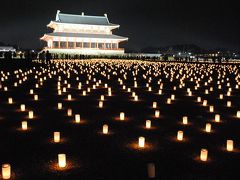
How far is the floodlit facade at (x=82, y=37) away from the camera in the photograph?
55.6m

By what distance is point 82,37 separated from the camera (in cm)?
5659

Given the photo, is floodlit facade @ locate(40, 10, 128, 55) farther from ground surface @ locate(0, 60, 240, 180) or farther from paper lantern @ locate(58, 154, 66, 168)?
paper lantern @ locate(58, 154, 66, 168)

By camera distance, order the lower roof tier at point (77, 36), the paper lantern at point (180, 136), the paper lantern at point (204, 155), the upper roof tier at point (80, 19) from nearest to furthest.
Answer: the paper lantern at point (204, 155) → the paper lantern at point (180, 136) → the lower roof tier at point (77, 36) → the upper roof tier at point (80, 19)

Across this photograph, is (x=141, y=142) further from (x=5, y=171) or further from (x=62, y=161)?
(x=5, y=171)

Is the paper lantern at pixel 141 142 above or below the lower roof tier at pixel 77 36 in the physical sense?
below

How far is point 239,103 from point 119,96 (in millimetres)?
4253

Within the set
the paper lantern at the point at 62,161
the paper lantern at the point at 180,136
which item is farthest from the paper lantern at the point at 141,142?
the paper lantern at the point at 62,161

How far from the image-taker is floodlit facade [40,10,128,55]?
55644 mm

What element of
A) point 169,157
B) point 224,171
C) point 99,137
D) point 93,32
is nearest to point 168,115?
point 99,137

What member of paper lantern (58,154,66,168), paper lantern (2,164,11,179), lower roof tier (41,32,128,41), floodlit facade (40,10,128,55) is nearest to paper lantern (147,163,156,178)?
paper lantern (58,154,66,168)

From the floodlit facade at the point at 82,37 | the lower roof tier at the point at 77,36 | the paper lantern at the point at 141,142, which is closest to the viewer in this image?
the paper lantern at the point at 141,142

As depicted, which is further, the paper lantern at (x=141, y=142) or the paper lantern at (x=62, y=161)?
the paper lantern at (x=141, y=142)

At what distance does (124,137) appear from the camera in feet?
21.2

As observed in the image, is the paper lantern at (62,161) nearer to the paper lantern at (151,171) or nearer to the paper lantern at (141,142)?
the paper lantern at (151,171)
